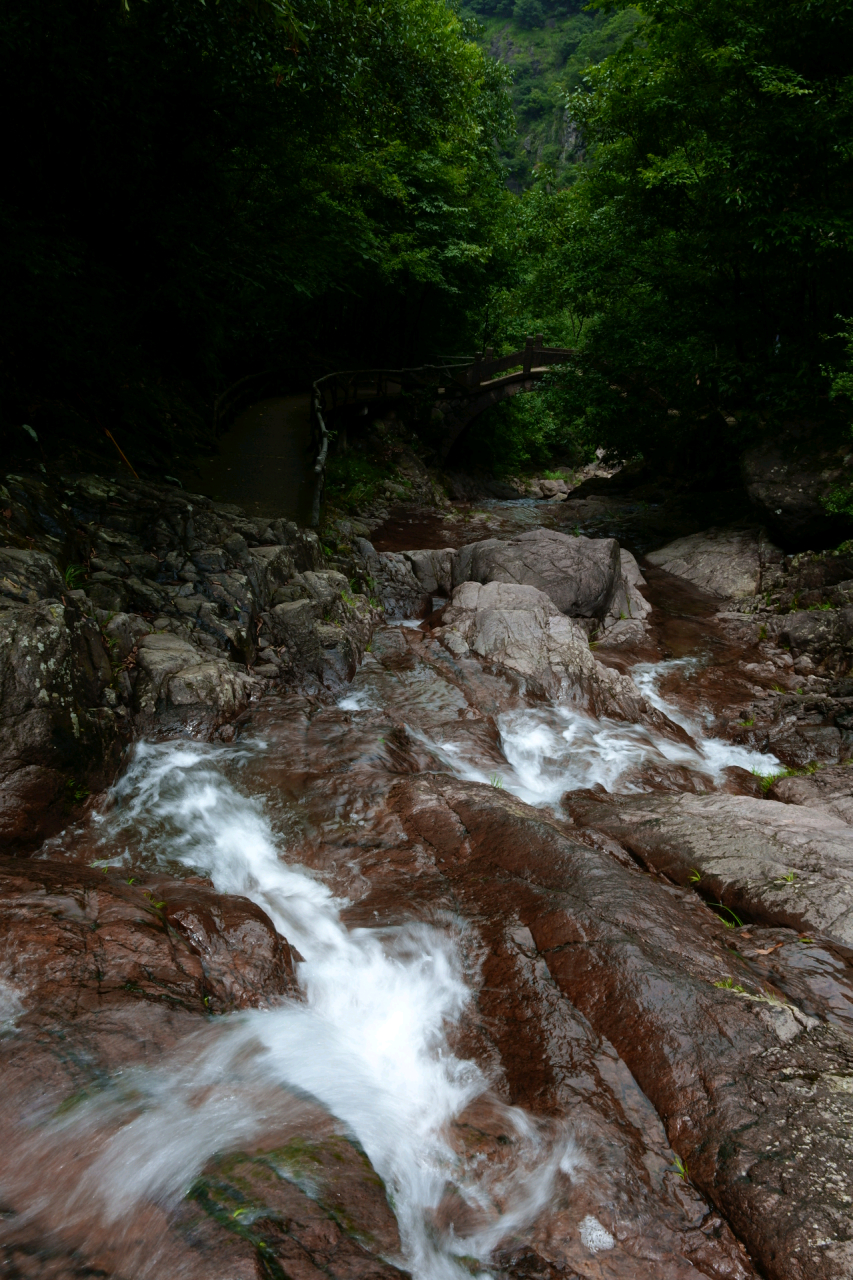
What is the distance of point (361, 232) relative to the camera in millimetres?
11922

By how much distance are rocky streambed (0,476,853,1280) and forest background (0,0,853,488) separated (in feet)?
11.8

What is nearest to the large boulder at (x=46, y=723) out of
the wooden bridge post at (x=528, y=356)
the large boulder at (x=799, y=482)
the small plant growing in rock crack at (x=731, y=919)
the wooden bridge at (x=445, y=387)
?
the small plant growing in rock crack at (x=731, y=919)

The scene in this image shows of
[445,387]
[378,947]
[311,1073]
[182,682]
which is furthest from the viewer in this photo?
[445,387]

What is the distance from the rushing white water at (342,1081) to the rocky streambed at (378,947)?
0.05ft

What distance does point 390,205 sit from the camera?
17.5 m

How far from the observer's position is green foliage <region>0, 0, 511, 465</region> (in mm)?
6562

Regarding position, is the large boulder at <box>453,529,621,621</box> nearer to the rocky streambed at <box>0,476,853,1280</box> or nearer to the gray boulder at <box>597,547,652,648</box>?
the gray boulder at <box>597,547,652,648</box>

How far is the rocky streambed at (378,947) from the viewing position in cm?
232

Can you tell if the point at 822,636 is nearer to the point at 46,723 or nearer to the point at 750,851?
the point at 750,851

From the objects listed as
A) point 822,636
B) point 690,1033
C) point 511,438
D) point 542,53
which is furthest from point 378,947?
point 542,53

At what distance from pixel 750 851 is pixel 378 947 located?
278 centimetres

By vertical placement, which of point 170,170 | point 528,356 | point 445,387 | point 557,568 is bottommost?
point 557,568

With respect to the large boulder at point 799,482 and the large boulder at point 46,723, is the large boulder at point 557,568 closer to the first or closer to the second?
the large boulder at point 799,482

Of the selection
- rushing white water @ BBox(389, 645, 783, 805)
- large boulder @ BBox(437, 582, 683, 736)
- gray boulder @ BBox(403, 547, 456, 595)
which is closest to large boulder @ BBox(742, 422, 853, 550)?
large boulder @ BBox(437, 582, 683, 736)
